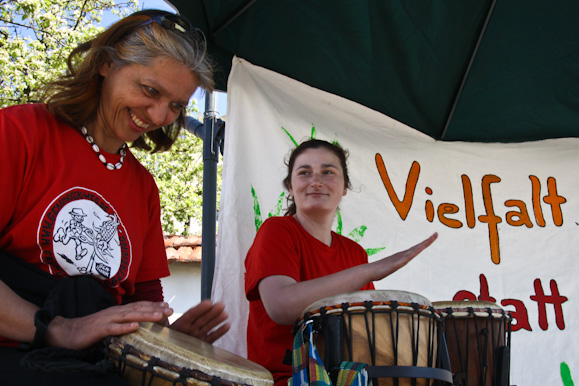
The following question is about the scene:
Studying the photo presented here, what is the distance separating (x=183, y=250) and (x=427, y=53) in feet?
35.2

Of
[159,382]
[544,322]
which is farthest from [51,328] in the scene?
[544,322]

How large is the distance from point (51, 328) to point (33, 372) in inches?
3.9

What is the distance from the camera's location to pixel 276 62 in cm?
297

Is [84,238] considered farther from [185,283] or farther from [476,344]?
[185,283]

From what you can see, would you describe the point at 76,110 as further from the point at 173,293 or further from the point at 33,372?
the point at 173,293

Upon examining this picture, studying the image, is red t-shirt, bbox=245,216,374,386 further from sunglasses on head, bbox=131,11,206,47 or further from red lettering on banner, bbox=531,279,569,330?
red lettering on banner, bbox=531,279,569,330

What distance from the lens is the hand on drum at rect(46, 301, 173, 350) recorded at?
1143mm

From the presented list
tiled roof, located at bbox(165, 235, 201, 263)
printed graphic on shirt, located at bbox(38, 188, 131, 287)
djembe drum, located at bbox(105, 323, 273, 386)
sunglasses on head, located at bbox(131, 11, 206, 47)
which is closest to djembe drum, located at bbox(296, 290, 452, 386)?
djembe drum, located at bbox(105, 323, 273, 386)

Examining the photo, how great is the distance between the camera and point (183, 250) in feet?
42.5

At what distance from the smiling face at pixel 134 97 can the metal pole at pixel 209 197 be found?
90 centimetres

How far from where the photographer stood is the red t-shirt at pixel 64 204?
141 centimetres

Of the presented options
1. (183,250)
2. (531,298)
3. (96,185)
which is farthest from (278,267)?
(183,250)

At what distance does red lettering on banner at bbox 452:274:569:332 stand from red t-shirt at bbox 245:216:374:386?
3.98ft

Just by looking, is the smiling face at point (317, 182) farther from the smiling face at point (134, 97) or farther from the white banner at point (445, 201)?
the smiling face at point (134, 97)
